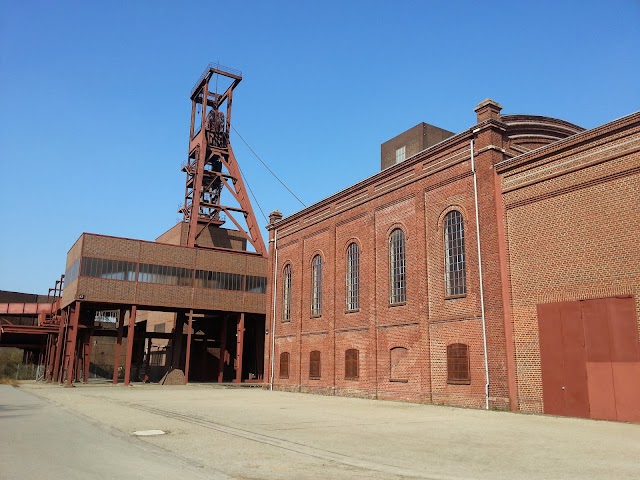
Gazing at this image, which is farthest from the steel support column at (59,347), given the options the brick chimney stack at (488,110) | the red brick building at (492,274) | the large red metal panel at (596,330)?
the large red metal panel at (596,330)

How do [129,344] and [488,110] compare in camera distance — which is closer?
[488,110]

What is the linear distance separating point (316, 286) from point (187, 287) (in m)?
11.4

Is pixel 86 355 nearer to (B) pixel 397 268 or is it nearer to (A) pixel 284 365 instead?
(A) pixel 284 365

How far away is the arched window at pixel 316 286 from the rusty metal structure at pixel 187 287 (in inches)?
404

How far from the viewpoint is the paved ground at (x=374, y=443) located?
24.2 ft

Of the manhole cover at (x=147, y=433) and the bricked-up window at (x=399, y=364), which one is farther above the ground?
the bricked-up window at (x=399, y=364)

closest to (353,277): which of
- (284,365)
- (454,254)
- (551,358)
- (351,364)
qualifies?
(351,364)

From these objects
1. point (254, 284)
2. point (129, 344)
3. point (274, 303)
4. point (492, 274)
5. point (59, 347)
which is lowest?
point (59, 347)

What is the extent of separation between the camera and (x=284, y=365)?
31156mm

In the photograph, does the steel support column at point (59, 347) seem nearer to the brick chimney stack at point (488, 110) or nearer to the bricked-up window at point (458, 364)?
the bricked-up window at point (458, 364)

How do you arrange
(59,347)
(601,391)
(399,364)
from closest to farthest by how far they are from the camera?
(601,391), (399,364), (59,347)

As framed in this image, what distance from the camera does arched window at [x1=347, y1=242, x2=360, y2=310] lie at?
25.8 metres

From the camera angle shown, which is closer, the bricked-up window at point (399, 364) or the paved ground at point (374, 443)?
the paved ground at point (374, 443)

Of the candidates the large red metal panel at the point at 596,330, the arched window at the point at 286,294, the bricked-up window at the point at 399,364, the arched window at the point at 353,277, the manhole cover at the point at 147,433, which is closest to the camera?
the manhole cover at the point at 147,433
